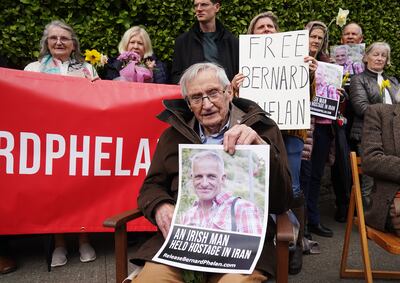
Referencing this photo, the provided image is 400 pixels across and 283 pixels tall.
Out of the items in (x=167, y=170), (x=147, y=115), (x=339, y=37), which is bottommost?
(x=167, y=170)

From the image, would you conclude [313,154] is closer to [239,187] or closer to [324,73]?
[324,73]

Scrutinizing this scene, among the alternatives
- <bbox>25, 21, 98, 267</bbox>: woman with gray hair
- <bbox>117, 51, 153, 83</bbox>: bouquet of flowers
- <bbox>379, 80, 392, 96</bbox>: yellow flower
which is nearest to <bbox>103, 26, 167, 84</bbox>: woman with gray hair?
<bbox>117, 51, 153, 83</bbox>: bouquet of flowers

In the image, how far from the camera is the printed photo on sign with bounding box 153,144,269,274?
2191mm

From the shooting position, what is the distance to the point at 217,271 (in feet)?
7.00

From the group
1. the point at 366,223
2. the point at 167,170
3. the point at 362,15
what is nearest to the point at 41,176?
the point at 167,170

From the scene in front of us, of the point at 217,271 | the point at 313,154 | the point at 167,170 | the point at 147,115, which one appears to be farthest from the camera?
the point at 313,154

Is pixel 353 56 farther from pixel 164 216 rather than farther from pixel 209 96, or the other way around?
pixel 164 216

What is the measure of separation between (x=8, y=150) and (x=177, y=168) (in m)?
1.52

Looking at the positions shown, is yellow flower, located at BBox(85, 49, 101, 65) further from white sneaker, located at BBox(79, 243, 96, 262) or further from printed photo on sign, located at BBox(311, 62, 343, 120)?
printed photo on sign, located at BBox(311, 62, 343, 120)

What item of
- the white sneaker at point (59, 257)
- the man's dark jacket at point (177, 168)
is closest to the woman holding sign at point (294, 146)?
the man's dark jacket at point (177, 168)

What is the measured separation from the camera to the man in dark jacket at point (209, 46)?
405cm

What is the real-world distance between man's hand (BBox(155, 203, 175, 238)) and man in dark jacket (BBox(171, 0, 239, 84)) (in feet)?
6.25

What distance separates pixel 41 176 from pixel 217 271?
6.13ft

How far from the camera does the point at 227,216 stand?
2260mm
